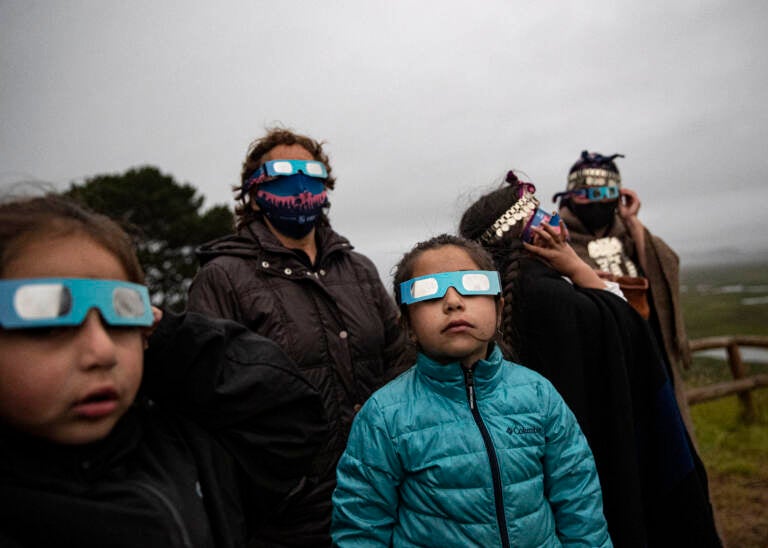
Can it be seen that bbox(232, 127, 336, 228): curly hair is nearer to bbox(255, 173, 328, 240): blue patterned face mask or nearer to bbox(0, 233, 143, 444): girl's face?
bbox(255, 173, 328, 240): blue patterned face mask

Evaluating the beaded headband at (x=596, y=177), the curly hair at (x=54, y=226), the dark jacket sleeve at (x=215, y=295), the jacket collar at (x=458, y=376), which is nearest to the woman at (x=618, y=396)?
the jacket collar at (x=458, y=376)

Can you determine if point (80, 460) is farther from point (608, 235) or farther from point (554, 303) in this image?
point (608, 235)

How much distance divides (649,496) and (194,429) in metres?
2.01

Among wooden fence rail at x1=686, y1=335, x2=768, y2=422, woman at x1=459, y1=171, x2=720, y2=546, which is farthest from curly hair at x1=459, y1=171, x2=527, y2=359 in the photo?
wooden fence rail at x1=686, y1=335, x2=768, y2=422

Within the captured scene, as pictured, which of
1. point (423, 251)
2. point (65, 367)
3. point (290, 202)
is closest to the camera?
point (65, 367)

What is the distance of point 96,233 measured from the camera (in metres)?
1.06

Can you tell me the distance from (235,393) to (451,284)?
902 millimetres

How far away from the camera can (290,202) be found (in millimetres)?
2451

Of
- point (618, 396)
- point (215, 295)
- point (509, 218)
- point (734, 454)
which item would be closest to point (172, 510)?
point (215, 295)

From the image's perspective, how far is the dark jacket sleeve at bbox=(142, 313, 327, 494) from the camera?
4.24ft

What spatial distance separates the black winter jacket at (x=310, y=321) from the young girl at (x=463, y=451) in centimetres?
46

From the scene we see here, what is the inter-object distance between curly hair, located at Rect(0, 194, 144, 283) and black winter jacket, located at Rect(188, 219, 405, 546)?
1041 millimetres

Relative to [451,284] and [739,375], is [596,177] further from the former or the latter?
[739,375]

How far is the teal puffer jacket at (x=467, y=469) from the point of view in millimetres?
1628
